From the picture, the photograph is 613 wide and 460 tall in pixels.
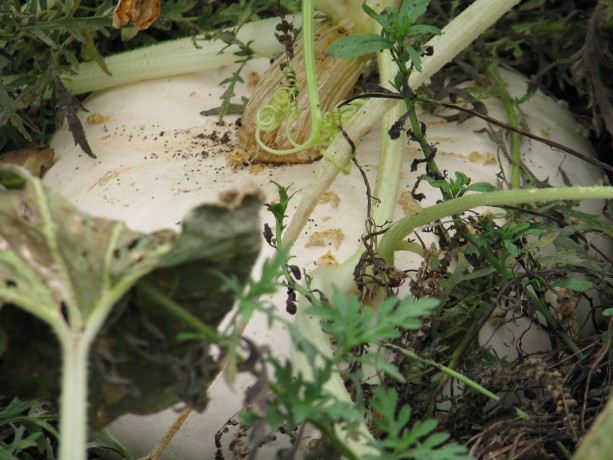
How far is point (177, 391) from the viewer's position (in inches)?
29.9

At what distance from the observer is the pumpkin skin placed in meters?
Result: 1.16

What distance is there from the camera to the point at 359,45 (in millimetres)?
1008

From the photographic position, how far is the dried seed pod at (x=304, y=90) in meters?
1.45

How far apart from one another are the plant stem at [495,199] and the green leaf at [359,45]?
226mm

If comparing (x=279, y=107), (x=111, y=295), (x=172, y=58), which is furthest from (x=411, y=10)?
(x=172, y=58)

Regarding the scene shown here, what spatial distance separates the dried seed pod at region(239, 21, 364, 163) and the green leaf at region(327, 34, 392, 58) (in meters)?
0.42

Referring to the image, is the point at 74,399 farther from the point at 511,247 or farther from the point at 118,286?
the point at 511,247

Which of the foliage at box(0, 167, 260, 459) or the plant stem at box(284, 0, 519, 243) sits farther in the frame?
the plant stem at box(284, 0, 519, 243)

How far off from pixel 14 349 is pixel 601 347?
83 cm

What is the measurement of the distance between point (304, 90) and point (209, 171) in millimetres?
243

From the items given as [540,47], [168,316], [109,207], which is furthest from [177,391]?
[540,47]

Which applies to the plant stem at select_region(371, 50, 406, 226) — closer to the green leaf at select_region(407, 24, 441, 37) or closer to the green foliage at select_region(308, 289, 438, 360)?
the green leaf at select_region(407, 24, 441, 37)

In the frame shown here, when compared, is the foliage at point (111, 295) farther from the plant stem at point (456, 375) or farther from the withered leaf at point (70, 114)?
the withered leaf at point (70, 114)

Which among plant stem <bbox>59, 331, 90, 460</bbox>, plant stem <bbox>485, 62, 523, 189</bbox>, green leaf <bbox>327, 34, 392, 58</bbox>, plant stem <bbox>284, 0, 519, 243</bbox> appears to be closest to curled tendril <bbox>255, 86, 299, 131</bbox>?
plant stem <bbox>284, 0, 519, 243</bbox>
